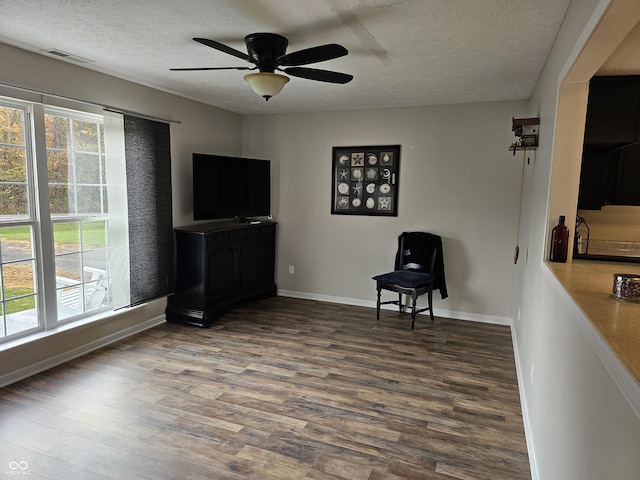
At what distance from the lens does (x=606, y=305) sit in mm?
1368

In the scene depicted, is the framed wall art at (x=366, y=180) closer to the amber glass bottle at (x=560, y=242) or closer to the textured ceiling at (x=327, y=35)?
the textured ceiling at (x=327, y=35)

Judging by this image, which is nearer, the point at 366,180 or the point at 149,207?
the point at 149,207

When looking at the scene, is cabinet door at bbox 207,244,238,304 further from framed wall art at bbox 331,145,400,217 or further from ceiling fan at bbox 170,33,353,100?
ceiling fan at bbox 170,33,353,100

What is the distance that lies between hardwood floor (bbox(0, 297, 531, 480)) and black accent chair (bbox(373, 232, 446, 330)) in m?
0.50

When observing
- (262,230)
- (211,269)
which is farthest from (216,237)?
(262,230)

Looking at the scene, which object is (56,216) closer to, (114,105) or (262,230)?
(114,105)

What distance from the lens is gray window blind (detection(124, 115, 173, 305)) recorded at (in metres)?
3.80

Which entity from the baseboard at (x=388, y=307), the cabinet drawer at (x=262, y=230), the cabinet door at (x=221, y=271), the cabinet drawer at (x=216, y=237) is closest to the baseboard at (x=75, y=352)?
the cabinet door at (x=221, y=271)

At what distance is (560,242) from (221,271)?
10.9ft

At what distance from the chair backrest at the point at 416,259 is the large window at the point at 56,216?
288cm

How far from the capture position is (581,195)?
8.26 feet

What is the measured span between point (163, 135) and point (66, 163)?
3.20 feet

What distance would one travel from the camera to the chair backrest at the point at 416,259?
14.9 feet

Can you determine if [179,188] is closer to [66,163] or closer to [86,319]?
[66,163]
